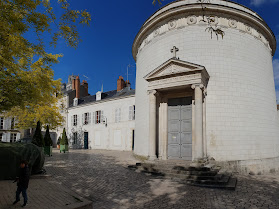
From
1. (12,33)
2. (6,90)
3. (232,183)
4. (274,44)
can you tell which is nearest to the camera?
(12,33)

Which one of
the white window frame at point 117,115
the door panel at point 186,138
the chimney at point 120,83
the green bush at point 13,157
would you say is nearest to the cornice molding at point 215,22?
the door panel at point 186,138

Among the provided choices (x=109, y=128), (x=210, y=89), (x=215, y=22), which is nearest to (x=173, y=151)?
(x=210, y=89)

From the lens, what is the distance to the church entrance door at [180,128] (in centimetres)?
1009

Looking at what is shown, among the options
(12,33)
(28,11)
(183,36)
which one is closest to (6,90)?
(12,33)

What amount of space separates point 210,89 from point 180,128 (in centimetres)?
242

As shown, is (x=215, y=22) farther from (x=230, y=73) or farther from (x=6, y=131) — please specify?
(x=6, y=131)

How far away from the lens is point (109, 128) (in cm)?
2302

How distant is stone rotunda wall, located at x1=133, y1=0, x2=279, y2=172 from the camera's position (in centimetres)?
945

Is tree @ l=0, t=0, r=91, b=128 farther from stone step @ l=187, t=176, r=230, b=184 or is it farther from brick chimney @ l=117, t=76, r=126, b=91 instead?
brick chimney @ l=117, t=76, r=126, b=91

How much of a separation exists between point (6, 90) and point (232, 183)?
338 inches

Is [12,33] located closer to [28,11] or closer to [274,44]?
[28,11]

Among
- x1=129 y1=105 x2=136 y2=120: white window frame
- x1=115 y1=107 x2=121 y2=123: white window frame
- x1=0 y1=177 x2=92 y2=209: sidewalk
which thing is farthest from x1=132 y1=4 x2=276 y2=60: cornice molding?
x1=115 y1=107 x2=121 y2=123: white window frame

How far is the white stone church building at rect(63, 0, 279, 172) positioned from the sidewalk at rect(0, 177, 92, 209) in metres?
5.09

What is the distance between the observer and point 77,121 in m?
26.9
